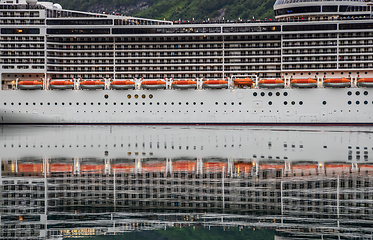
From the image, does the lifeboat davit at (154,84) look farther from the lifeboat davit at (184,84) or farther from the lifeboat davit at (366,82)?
the lifeboat davit at (366,82)

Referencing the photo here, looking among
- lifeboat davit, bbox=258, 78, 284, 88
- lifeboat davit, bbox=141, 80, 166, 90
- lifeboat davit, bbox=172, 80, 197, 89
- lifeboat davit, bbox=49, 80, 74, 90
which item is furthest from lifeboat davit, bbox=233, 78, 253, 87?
lifeboat davit, bbox=49, 80, 74, 90

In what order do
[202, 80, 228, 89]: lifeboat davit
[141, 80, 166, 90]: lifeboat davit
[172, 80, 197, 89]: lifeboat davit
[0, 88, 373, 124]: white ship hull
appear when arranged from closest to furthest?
1. [0, 88, 373, 124]: white ship hull
2. [202, 80, 228, 89]: lifeboat davit
3. [172, 80, 197, 89]: lifeboat davit
4. [141, 80, 166, 90]: lifeboat davit

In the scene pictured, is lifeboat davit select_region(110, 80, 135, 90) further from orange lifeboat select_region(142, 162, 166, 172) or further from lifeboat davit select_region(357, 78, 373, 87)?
orange lifeboat select_region(142, 162, 166, 172)

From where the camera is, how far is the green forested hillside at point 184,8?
162000 mm

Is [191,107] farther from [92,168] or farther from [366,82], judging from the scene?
[92,168]

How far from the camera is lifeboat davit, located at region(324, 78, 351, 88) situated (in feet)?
177

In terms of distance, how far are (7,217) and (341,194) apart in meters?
9.36

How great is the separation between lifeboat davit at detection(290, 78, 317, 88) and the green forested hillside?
101m

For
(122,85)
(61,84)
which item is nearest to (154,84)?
(122,85)

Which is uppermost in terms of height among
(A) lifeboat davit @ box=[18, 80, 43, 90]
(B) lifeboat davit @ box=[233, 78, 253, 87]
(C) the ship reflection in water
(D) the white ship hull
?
(B) lifeboat davit @ box=[233, 78, 253, 87]

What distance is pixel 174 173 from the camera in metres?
19.5

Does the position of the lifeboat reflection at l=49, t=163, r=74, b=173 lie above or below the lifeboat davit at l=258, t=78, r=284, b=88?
below

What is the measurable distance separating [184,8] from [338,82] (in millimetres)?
127963

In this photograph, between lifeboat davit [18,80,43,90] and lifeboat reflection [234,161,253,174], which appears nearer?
lifeboat reflection [234,161,253,174]
